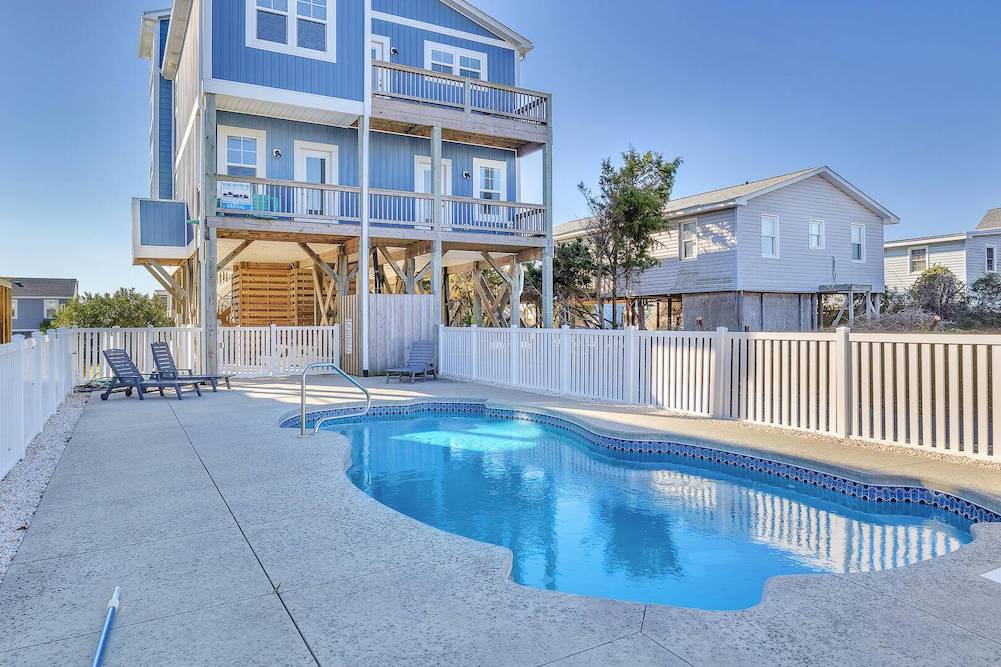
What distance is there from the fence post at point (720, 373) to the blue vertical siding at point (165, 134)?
1854 centimetres

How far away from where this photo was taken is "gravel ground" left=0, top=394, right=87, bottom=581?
384 centimetres

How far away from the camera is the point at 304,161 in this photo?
1544 cm

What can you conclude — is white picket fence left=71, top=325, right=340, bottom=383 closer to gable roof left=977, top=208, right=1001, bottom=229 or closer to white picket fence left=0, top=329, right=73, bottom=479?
white picket fence left=0, top=329, right=73, bottom=479

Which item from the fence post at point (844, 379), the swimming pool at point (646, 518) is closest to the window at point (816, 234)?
the fence post at point (844, 379)

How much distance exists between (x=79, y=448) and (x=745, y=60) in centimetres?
2233

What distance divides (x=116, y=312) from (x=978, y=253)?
112 feet

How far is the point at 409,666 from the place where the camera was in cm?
238

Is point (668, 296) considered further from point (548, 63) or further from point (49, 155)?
point (49, 155)

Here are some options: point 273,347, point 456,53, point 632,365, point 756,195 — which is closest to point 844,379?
point 632,365

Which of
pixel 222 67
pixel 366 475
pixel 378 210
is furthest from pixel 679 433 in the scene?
pixel 222 67

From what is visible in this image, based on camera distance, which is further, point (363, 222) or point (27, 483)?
point (363, 222)

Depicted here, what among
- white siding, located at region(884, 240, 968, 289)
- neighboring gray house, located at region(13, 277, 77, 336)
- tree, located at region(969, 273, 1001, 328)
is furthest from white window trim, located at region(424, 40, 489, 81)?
neighboring gray house, located at region(13, 277, 77, 336)

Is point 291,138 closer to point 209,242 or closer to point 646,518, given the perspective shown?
point 209,242

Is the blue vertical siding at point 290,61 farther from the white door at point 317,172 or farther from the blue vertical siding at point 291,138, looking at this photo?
the white door at point 317,172
